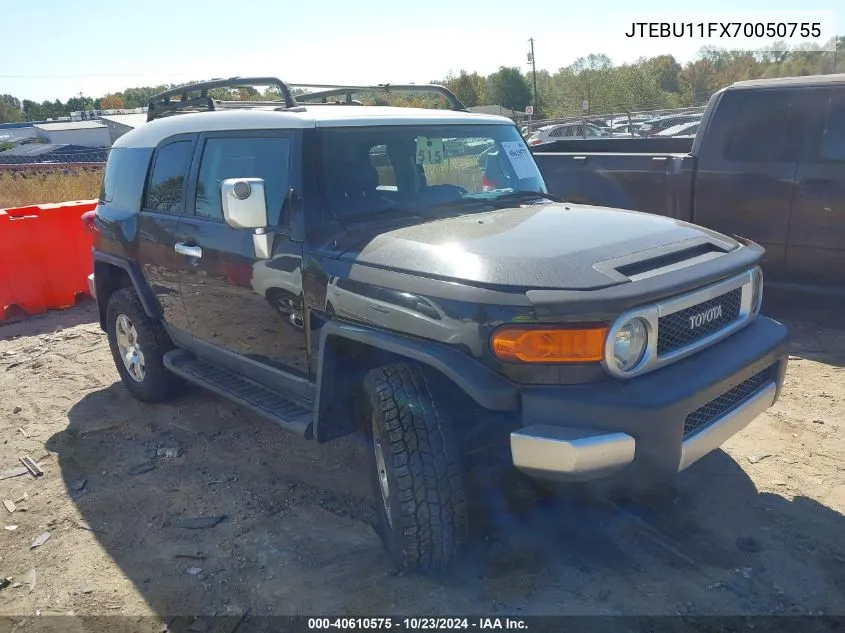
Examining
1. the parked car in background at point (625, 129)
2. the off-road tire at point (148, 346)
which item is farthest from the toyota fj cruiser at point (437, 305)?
the parked car in background at point (625, 129)

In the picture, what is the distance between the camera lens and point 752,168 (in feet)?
19.1

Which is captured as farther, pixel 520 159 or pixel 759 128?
pixel 759 128

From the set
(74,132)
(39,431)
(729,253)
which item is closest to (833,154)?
(729,253)

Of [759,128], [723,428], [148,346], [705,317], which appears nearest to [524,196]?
[705,317]

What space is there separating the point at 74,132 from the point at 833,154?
224 ft

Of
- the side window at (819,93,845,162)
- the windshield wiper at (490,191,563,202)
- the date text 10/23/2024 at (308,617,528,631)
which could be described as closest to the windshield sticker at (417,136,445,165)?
the windshield wiper at (490,191,563,202)

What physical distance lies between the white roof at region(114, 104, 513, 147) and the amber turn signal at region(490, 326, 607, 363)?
154 centimetres

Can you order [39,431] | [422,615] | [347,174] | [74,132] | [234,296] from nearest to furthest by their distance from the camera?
[422,615], [347,174], [234,296], [39,431], [74,132]

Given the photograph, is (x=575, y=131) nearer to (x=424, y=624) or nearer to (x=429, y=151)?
(x=429, y=151)

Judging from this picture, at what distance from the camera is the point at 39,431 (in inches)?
191

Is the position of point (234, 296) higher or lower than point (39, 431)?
higher

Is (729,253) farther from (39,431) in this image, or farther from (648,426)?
(39,431)

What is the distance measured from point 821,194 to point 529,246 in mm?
3804

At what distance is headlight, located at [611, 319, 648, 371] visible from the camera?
2551 millimetres
